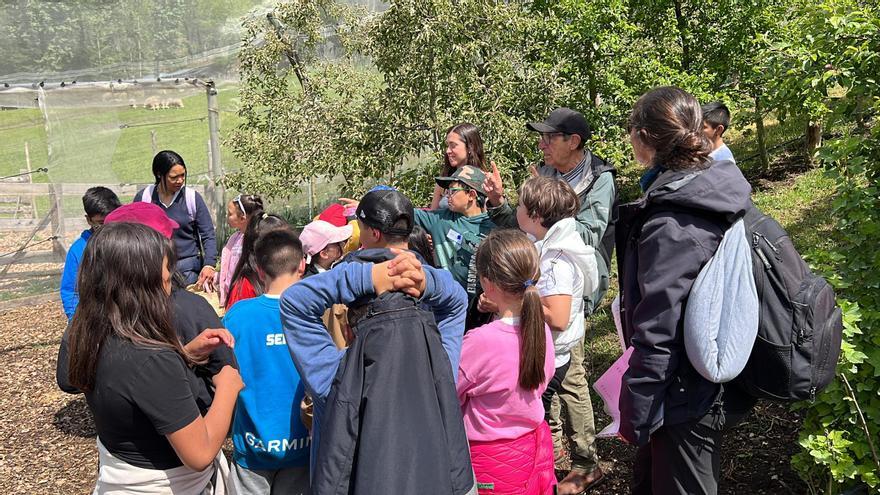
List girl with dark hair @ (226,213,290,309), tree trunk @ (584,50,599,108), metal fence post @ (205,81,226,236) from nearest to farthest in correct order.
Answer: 1. girl with dark hair @ (226,213,290,309)
2. tree trunk @ (584,50,599,108)
3. metal fence post @ (205,81,226,236)

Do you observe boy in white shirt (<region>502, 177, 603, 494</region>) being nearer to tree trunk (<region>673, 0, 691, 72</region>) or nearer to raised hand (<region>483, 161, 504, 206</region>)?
raised hand (<region>483, 161, 504, 206</region>)

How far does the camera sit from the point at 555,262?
10.7ft

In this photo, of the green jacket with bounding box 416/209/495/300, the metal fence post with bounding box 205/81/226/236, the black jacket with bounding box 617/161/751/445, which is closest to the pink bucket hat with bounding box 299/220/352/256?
the green jacket with bounding box 416/209/495/300

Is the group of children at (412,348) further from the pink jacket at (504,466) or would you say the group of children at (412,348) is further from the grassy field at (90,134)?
the grassy field at (90,134)

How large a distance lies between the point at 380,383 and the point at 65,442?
4.22 m

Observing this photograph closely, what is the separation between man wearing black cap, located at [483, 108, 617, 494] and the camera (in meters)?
3.76

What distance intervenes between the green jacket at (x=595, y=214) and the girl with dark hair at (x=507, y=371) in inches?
31.1

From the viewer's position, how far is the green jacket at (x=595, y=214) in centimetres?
367

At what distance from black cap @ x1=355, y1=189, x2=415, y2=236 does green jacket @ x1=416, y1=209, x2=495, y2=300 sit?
1284mm

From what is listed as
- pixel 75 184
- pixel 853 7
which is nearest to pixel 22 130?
pixel 75 184

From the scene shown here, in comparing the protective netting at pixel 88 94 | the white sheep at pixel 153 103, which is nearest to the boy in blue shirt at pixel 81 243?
the protective netting at pixel 88 94

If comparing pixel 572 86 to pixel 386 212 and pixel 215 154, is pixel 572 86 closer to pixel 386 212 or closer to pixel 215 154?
pixel 215 154

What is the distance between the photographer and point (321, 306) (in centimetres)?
229

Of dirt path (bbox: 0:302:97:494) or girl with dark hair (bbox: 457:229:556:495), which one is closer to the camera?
girl with dark hair (bbox: 457:229:556:495)
